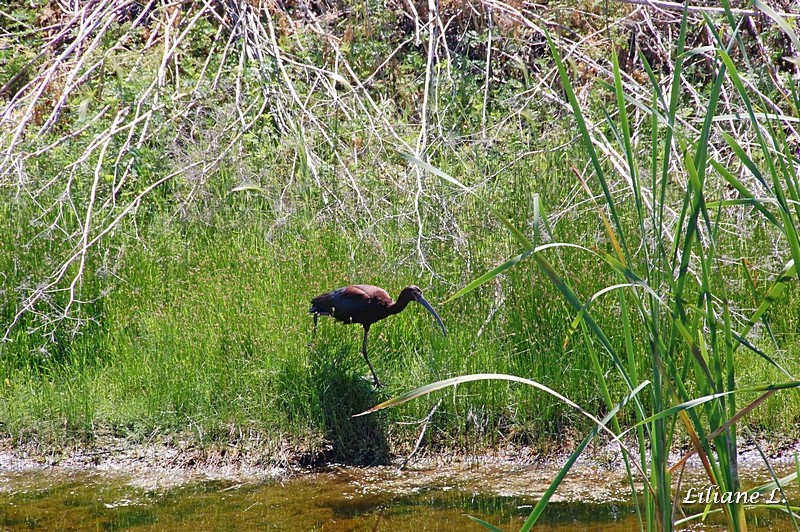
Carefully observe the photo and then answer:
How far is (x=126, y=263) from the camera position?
6.24 m

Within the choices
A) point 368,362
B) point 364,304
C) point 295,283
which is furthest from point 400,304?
point 295,283

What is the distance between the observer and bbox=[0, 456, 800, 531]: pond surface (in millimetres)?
4363

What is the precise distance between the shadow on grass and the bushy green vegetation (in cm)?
1

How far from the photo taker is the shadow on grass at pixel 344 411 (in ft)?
16.9

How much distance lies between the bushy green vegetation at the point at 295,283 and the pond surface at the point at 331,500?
26 cm

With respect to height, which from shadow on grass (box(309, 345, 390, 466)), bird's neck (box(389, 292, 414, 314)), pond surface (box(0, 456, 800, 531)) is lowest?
pond surface (box(0, 456, 800, 531))

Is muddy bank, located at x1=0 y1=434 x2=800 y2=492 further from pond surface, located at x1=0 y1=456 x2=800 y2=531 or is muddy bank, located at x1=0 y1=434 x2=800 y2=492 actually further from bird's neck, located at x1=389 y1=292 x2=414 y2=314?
bird's neck, located at x1=389 y1=292 x2=414 y2=314

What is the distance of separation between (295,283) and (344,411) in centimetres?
104

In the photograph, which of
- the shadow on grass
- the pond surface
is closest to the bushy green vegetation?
the shadow on grass

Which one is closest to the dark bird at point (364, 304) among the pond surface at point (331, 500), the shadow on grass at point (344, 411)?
the shadow on grass at point (344, 411)

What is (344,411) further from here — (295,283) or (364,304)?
(295,283)

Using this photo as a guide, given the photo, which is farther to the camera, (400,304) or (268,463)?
(400,304)

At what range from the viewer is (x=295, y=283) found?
19.7ft

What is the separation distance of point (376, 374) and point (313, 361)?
37cm
